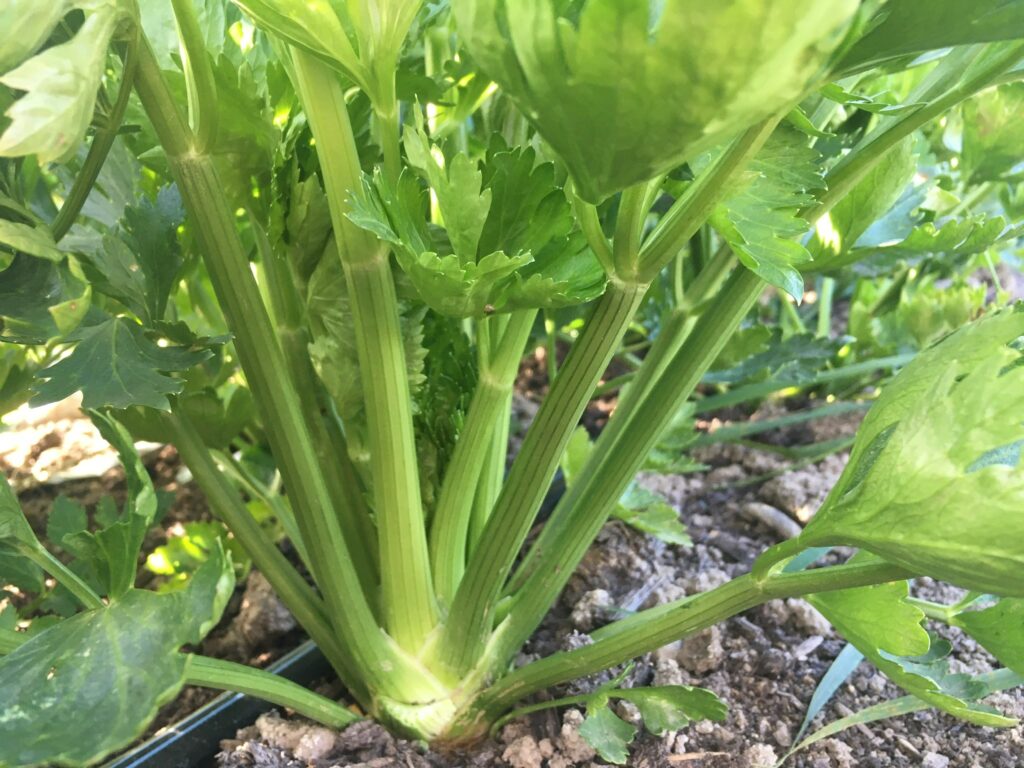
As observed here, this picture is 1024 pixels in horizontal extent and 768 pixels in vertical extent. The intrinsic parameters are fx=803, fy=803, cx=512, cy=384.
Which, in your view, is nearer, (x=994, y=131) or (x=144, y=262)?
(x=144, y=262)

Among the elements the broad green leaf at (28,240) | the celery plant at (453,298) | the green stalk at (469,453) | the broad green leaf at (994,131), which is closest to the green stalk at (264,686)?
the celery plant at (453,298)

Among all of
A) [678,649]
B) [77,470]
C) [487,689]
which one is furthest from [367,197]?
[77,470]

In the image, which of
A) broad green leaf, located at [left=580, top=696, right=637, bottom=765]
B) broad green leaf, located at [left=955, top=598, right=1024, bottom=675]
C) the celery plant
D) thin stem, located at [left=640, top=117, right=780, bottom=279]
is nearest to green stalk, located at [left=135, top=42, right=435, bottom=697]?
the celery plant

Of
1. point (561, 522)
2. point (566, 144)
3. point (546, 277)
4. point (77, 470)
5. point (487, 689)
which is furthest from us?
point (77, 470)

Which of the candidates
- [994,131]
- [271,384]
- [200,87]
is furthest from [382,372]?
[994,131]

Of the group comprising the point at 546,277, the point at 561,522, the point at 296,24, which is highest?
the point at 296,24

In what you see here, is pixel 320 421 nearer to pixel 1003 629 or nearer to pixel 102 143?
pixel 102 143

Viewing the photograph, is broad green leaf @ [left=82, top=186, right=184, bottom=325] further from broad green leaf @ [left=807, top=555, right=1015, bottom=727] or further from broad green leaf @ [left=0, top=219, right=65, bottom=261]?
broad green leaf @ [left=807, top=555, right=1015, bottom=727]

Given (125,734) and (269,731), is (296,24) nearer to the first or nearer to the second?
(125,734)
